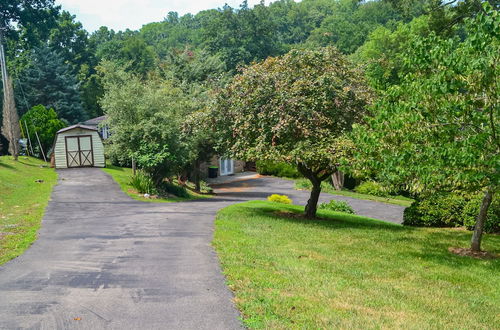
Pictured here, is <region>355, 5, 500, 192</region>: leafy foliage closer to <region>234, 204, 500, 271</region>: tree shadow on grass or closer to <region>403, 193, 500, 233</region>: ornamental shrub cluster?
<region>234, 204, 500, 271</region>: tree shadow on grass

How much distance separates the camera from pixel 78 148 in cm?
3644

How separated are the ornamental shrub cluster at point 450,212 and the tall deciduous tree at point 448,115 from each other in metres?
7.08

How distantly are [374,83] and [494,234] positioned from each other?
26.6 ft

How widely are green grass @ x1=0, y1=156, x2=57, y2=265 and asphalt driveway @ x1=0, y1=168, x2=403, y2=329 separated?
417 millimetres

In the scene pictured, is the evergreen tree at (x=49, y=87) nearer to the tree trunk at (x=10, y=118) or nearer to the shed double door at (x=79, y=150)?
the tree trunk at (x=10, y=118)

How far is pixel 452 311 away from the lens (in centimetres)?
778

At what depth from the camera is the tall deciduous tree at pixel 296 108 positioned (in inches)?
655

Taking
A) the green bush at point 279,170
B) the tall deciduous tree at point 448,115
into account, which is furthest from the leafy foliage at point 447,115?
the green bush at point 279,170

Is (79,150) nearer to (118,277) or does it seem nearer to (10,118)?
(10,118)

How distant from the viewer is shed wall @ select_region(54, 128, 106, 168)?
36.0 m

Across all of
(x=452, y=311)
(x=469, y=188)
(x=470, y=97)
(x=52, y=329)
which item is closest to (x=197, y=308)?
(x=52, y=329)

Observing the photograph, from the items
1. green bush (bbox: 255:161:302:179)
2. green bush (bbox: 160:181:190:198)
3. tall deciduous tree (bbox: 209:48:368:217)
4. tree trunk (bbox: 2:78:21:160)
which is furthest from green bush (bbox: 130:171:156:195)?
green bush (bbox: 255:161:302:179)

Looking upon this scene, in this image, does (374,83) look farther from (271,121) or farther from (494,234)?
(494,234)

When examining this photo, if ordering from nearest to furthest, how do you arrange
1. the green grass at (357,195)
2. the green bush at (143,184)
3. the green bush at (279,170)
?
the green bush at (143,184), the green grass at (357,195), the green bush at (279,170)
